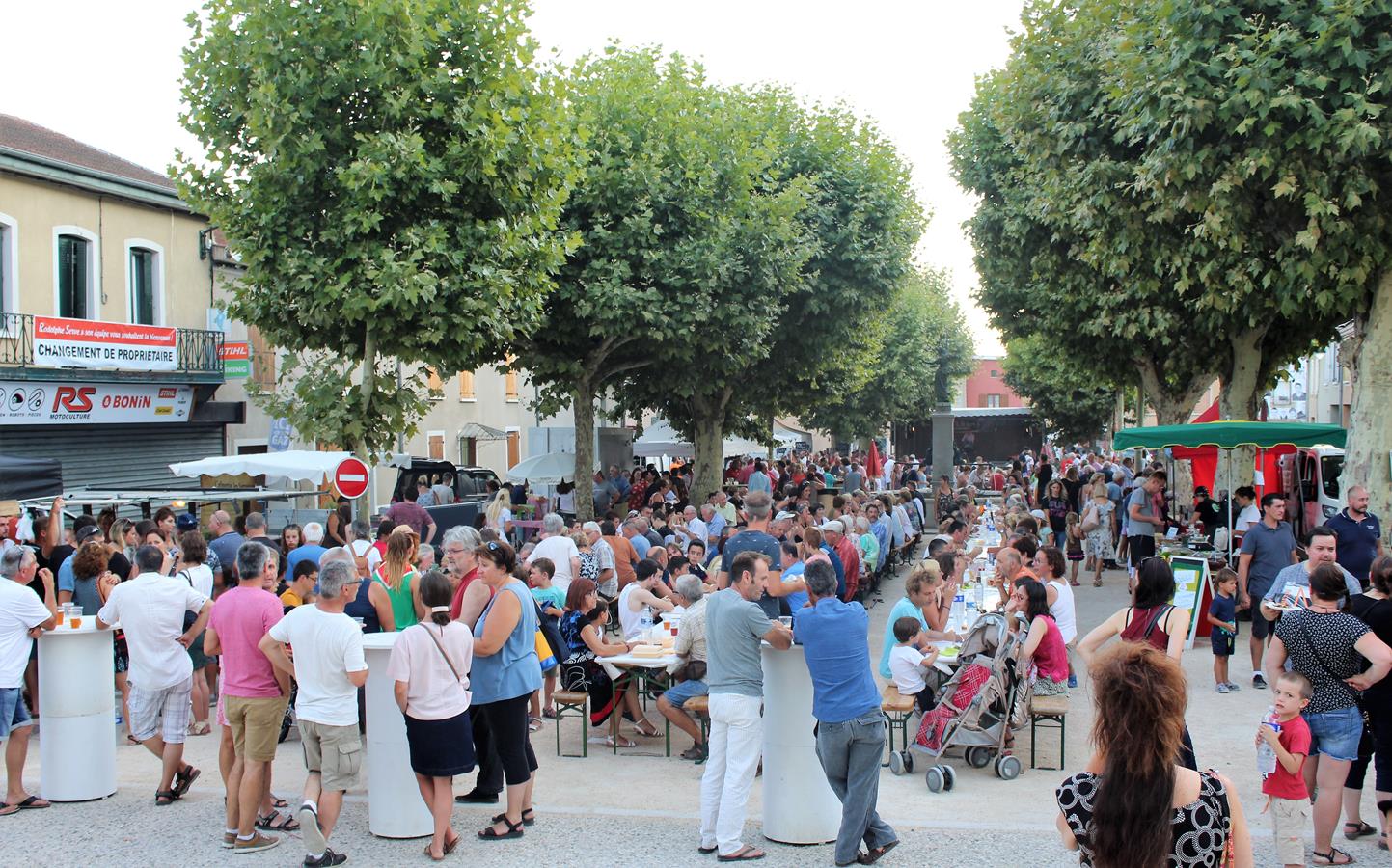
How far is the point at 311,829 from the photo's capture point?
629 cm

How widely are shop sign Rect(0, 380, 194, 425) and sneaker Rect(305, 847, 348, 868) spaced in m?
14.6

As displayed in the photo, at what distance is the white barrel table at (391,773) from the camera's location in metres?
6.86

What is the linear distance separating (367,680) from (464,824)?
3.64 feet

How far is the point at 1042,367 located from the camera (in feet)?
150

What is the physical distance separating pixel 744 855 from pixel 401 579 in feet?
11.3

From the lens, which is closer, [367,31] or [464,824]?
[464,824]

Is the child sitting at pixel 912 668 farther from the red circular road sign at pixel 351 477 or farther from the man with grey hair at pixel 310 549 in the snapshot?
the red circular road sign at pixel 351 477

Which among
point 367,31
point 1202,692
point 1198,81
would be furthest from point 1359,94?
point 367,31

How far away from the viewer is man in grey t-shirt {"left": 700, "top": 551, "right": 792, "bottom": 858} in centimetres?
643

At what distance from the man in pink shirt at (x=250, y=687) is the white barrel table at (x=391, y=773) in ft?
1.71

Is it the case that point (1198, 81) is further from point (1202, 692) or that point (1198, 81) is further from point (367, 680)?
point (367, 680)

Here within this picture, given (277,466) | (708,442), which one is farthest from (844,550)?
(708,442)

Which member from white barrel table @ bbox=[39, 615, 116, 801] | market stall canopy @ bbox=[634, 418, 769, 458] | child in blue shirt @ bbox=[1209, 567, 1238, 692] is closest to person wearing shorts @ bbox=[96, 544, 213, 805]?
Result: white barrel table @ bbox=[39, 615, 116, 801]

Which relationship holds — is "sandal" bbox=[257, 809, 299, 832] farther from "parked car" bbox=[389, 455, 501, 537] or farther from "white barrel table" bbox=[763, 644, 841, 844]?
"parked car" bbox=[389, 455, 501, 537]
